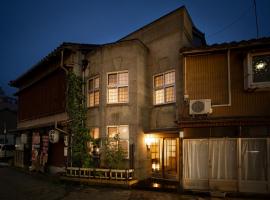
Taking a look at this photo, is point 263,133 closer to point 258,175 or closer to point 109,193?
point 258,175

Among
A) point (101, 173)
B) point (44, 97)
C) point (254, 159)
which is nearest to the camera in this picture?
point (254, 159)

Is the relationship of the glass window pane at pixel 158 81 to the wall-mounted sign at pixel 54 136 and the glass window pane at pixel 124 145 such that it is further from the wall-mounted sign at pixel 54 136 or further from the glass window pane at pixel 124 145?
the wall-mounted sign at pixel 54 136

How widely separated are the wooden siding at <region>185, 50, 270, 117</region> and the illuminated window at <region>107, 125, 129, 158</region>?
13.3 ft

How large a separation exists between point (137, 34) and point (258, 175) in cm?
1076

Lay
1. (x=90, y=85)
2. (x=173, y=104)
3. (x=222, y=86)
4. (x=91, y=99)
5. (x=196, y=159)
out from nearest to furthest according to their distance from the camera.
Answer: (x=196, y=159)
(x=222, y=86)
(x=173, y=104)
(x=91, y=99)
(x=90, y=85)

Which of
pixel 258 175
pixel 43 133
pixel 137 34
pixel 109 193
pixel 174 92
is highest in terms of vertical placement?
pixel 137 34

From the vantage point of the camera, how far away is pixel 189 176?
41.5 ft

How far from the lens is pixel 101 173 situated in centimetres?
1450

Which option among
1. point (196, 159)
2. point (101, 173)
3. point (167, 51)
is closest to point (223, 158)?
point (196, 159)

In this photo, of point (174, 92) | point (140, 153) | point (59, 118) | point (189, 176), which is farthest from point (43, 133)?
point (189, 176)

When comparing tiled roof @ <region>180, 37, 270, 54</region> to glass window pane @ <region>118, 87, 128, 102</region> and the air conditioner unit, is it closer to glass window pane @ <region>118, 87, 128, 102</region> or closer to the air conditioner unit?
the air conditioner unit

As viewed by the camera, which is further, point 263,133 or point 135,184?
point 135,184

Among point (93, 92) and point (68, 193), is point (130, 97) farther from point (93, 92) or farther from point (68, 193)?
point (68, 193)

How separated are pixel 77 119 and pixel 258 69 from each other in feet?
33.0
